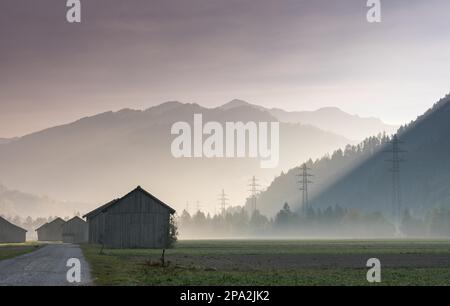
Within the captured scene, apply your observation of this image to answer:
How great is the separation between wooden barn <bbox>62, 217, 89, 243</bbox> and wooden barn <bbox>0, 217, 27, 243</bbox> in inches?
615

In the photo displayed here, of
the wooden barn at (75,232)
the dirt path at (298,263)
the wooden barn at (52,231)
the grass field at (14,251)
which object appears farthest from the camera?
the wooden barn at (52,231)

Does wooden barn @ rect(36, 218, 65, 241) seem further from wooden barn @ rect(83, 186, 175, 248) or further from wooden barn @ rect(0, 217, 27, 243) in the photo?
wooden barn @ rect(83, 186, 175, 248)

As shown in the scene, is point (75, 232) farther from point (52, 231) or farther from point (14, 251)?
point (14, 251)

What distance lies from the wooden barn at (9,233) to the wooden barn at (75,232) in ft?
51.2

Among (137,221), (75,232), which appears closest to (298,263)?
(137,221)

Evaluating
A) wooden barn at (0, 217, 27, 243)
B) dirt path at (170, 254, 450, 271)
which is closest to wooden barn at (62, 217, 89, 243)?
wooden barn at (0, 217, 27, 243)

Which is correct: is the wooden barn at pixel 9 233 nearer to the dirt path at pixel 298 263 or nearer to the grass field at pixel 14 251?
the grass field at pixel 14 251

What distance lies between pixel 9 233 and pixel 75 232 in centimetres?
1959

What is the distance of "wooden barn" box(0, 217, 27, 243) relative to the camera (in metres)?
171

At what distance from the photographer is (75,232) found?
166m

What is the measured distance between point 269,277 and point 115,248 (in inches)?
2259

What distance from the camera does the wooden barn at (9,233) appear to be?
561ft

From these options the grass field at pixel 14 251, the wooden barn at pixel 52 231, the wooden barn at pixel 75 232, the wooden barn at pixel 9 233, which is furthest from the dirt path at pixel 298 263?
the wooden barn at pixel 52 231
